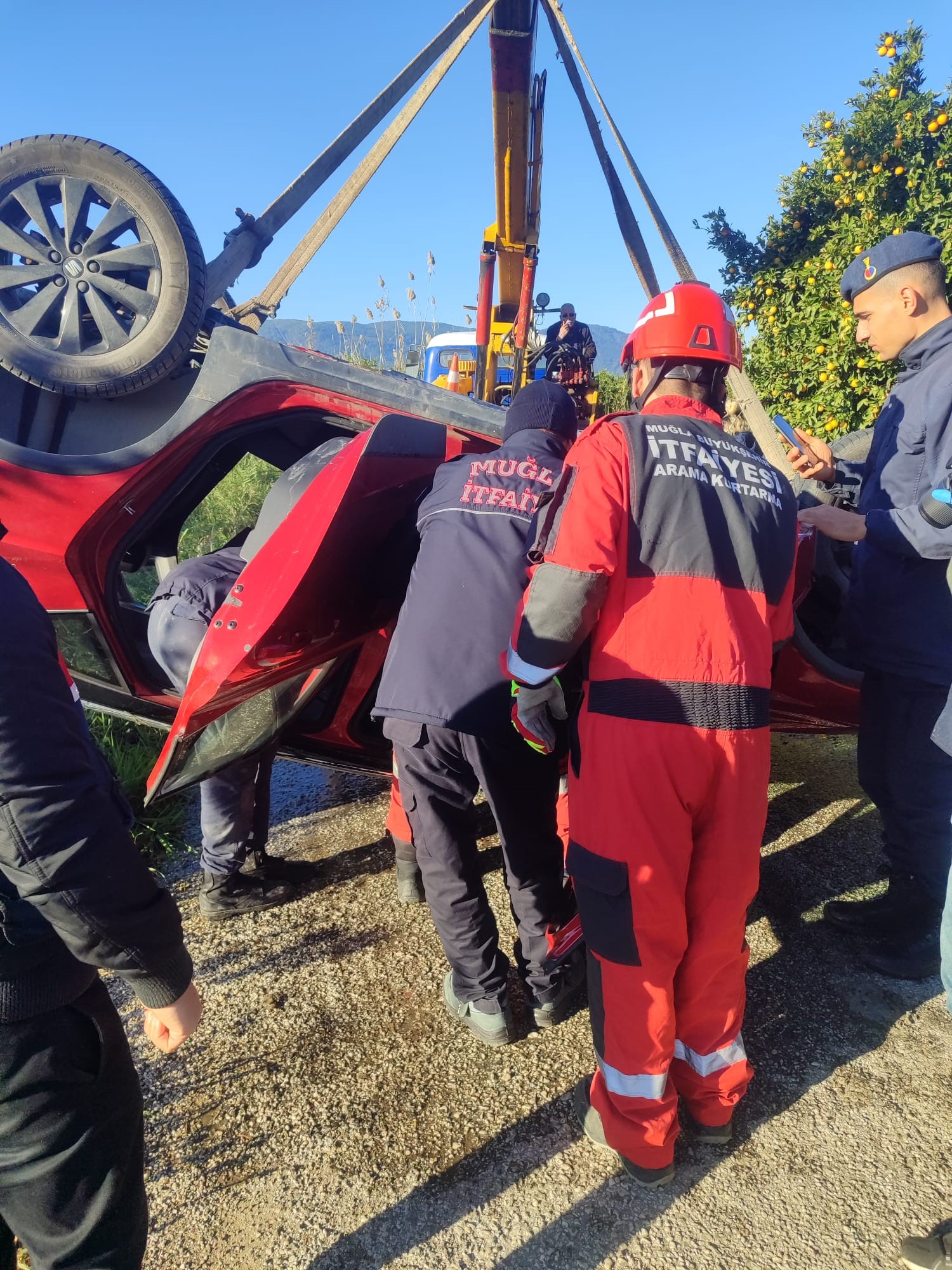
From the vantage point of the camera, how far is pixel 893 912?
7.88 feet

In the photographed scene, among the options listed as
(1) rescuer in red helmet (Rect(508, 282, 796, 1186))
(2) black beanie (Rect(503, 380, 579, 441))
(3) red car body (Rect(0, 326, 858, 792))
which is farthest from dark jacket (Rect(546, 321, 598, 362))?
(1) rescuer in red helmet (Rect(508, 282, 796, 1186))

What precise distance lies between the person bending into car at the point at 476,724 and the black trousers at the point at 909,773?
3.62 feet

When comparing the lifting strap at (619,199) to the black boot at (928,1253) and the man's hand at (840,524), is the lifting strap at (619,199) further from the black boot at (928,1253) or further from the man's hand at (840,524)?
the black boot at (928,1253)

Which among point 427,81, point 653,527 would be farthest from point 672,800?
point 427,81

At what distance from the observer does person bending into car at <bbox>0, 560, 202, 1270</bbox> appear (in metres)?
1.01

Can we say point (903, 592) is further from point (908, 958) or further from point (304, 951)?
point (304, 951)

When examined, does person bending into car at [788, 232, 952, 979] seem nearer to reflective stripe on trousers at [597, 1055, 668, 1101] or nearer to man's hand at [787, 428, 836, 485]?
man's hand at [787, 428, 836, 485]

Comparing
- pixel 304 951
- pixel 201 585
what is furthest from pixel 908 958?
pixel 201 585

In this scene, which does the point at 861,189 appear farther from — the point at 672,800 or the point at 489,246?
the point at 672,800

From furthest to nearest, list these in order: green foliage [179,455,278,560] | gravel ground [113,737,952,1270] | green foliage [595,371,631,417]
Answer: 1. green foliage [595,371,631,417]
2. green foliage [179,455,278,560]
3. gravel ground [113,737,952,1270]

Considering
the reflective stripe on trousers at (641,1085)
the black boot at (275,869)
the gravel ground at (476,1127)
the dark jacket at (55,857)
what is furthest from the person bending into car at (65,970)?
the black boot at (275,869)

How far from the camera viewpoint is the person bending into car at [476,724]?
1.95m

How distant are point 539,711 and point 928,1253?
1359mm

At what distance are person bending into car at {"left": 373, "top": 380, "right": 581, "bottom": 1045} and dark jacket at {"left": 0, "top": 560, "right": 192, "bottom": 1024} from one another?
0.89 meters
